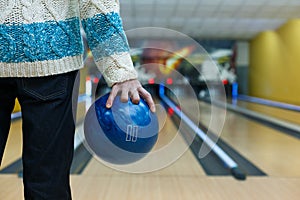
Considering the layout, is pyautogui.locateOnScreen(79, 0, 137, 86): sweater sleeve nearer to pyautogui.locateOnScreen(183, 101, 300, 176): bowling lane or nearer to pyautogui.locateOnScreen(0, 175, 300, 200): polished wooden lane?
pyautogui.locateOnScreen(0, 175, 300, 200): polished wooden lane

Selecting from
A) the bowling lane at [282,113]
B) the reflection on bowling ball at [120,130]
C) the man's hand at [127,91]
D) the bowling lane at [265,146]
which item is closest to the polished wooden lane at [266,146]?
the bowling lane at [265,146]

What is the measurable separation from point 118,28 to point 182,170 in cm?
157

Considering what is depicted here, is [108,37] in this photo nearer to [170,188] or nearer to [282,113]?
[170,188]

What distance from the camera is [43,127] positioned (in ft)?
2.35

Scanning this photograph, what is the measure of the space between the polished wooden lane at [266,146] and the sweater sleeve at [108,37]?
64.1 inches

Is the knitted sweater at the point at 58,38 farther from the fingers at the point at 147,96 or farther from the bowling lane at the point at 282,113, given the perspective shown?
the bowling lane at the point at 282,113

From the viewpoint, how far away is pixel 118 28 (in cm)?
75

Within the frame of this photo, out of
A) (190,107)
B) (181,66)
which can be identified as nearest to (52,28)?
(190,107)

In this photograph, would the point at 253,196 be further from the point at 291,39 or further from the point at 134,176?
the point at 291,39

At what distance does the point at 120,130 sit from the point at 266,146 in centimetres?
240

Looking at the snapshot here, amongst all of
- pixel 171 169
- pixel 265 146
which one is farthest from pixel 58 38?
pixel 265 146

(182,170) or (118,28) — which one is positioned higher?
(118,28)

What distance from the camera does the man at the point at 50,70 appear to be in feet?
2.32

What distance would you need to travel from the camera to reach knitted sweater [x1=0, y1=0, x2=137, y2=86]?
0.70 m
